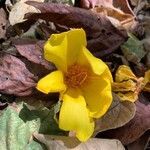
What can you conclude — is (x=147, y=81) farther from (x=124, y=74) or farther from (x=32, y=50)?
(x=32, y=50)

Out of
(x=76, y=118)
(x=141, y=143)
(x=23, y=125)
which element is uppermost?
(x=76, y=118)

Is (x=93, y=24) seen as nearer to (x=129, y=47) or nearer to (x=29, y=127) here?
(x=129, y=47)

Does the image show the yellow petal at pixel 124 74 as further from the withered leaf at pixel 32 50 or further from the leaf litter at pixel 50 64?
the withered leaf at pixel 32 50

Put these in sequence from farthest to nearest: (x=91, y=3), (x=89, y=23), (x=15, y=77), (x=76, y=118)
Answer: (x=91, y=3), (x=89, y=23), (x=15, y=77), (x=76, y=118)

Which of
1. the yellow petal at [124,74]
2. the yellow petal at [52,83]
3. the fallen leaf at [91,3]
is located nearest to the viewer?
the yellow petal at [52,83]

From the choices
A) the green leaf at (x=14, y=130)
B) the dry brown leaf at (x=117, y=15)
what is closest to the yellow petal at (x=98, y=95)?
the green leaf at (x=14, y=130)

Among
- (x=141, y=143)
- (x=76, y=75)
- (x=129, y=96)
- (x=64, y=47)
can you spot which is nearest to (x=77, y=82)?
(x=76, y=75)

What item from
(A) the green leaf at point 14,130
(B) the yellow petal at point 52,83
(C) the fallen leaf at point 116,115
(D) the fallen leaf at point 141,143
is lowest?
(D) the fallen leaf at point 141,143
